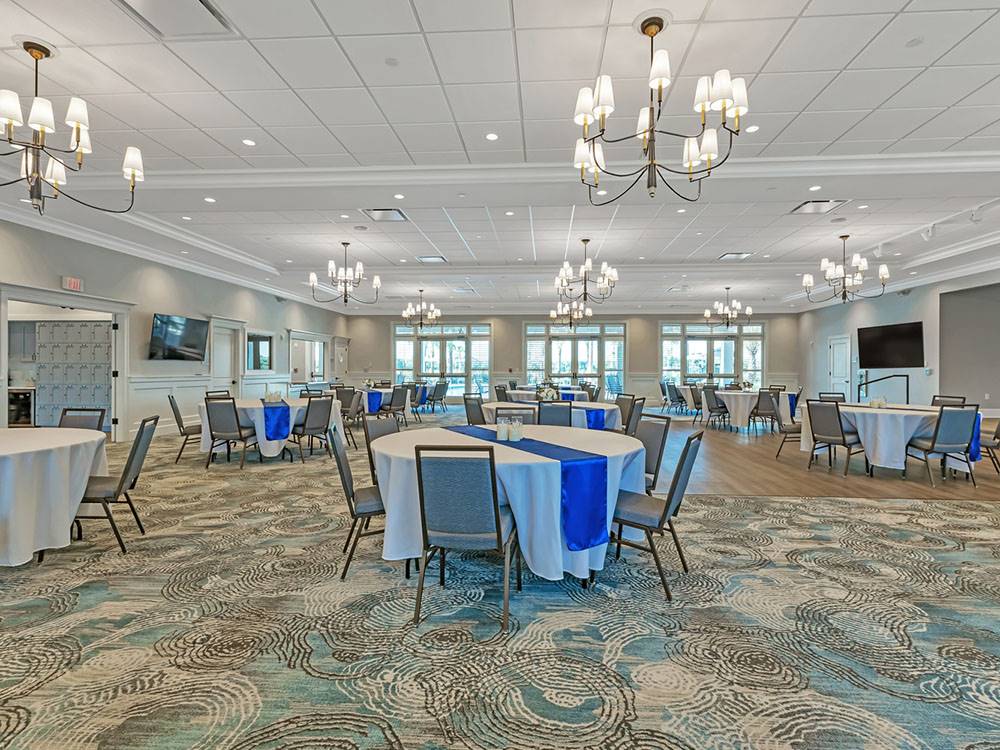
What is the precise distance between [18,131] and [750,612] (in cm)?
697

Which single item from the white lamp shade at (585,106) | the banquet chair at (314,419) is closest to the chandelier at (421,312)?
the banquet chair at (314,419)

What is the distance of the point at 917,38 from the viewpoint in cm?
343

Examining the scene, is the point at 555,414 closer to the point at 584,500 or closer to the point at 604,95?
the point at 584,500

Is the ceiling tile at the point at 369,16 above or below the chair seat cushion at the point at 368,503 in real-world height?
above

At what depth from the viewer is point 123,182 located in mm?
5824

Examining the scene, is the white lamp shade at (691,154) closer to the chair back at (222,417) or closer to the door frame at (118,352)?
the chair back at (222,417)

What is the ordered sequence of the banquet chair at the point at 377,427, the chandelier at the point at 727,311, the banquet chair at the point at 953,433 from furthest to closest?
the chandelier at the point at 727,311
the banquet chair at the point at 953,433
the banquet chair at the point at 377,427

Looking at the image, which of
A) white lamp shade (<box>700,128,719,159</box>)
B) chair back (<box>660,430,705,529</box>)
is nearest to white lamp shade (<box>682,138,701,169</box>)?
white lamp shade (<box>700,128,719,159</box>)

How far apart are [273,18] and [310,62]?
467mm

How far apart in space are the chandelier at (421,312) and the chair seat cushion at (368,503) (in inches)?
408

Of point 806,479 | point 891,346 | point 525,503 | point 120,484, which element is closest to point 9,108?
point 120,484

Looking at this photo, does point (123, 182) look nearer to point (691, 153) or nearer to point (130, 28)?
point (130, 28)

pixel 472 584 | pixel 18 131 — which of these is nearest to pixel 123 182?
pixel 18 131

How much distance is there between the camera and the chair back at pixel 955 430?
563 centimetres
